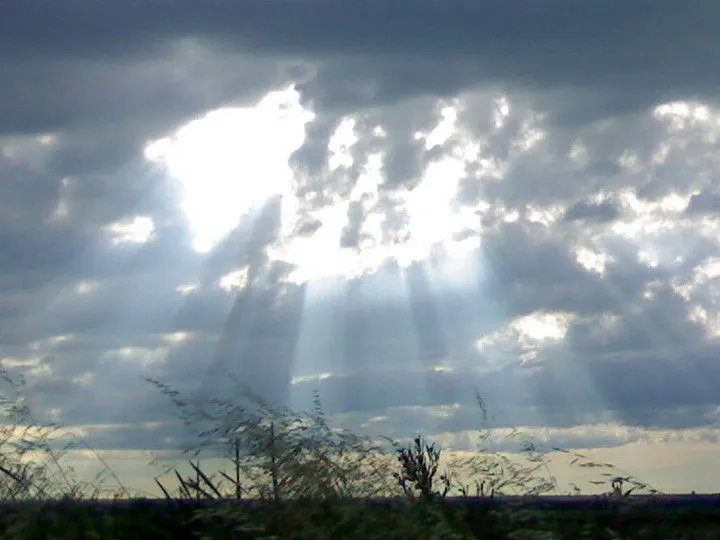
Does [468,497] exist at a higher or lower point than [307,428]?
lower

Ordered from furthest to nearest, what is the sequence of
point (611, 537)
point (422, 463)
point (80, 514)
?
point (422, 463) → point (80, 514) → point (611, 537)

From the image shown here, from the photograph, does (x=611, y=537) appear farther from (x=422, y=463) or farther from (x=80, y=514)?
(x=80, y=514)

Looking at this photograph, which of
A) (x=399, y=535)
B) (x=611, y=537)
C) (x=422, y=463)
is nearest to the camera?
(x=399, y=535)

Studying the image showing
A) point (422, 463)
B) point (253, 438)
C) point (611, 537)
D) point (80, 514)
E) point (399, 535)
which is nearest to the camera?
point (399, 535)

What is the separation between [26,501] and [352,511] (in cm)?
318

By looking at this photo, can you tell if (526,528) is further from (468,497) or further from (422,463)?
(422,463)

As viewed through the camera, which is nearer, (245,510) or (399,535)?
(399,535)

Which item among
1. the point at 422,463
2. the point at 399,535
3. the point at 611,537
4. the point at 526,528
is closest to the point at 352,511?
the point at 399,535

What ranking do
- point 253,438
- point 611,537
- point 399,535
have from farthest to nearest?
point 253,438, point 611,537, point 399,535

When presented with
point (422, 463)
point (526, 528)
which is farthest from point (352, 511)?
point (422, 463)

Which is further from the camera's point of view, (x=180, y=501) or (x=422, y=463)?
(x=422, y=463)

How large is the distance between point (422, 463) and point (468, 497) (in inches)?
49.4

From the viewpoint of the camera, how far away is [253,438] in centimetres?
866

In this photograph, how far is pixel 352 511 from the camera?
7422 mm
